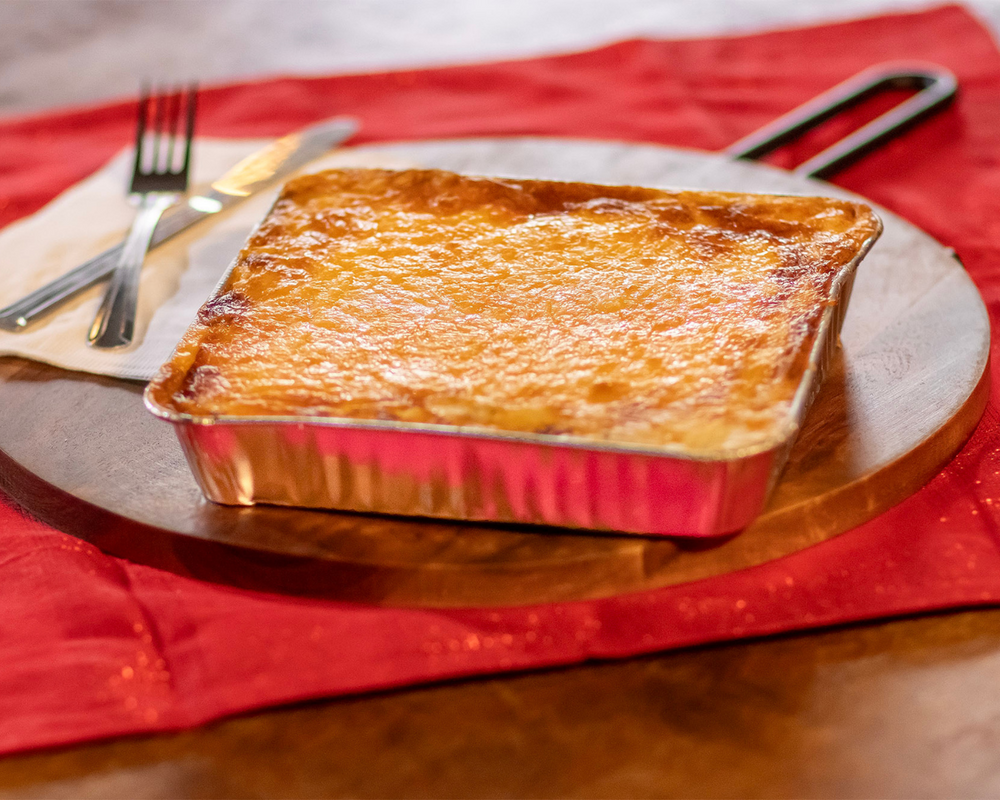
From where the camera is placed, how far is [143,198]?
4.45 feet

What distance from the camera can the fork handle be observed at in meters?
1.08

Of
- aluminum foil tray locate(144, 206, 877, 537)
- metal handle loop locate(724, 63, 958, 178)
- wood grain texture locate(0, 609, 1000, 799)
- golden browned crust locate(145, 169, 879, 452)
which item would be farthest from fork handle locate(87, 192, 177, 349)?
metal handle loop locate(724, 63, 958, 178)

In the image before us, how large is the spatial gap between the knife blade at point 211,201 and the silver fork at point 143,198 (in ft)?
0.07

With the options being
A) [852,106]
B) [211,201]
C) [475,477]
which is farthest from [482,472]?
[852,106]

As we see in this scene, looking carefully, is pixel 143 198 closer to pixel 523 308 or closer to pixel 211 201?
pixel 211 201

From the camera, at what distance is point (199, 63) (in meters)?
2.17

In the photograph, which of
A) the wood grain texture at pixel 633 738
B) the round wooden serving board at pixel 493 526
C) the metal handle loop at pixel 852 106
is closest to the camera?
the wood grain texture at pixel 633 738

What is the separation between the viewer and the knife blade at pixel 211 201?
1.14m

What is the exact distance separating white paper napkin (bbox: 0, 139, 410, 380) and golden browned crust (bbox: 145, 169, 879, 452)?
16cm

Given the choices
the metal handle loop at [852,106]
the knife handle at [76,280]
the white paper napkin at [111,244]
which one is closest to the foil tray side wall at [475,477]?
the white paper napkin at [111,244]

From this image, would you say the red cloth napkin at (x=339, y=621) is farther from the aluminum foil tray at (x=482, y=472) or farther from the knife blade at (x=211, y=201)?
the knife blade at (x=211, y=201)

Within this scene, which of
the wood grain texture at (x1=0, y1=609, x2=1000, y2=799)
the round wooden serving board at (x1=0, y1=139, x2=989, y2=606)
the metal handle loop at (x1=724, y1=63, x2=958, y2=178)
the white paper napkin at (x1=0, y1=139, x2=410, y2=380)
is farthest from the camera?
the metal handle loop at (x1=724, y1=63, x2=958, y2=178)

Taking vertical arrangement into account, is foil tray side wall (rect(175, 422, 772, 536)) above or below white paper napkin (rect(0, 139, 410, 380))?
below

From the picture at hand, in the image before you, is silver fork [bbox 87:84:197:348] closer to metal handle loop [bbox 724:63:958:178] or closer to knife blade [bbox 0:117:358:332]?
knife blade [bbox 0:117:358:332]
